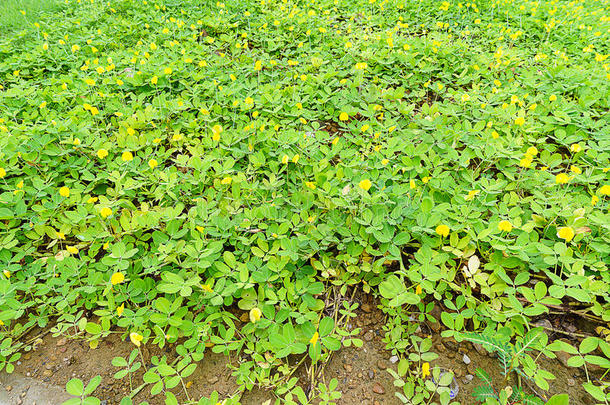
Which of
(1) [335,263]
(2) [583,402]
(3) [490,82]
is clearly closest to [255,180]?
(1) [335,263]

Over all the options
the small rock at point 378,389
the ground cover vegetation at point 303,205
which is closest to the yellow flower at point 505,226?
the ground cover vegetation at point 303,205

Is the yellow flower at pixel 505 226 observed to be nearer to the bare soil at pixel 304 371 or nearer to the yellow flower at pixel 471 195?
the yellow flower at pixel 471 195

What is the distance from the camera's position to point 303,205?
7.02 ft

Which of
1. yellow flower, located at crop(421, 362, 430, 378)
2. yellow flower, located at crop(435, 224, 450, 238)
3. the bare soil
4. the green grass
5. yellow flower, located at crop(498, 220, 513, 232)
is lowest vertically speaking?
the bare soil

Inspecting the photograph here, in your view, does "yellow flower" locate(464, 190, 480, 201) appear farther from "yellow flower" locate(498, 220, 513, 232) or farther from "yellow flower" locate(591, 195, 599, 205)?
"yellow flower" locate(591, 195, 599, 205)

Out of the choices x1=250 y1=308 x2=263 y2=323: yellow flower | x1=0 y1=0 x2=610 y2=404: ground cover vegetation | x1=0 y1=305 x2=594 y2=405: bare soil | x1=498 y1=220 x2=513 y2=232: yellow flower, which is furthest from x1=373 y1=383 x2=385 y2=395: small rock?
x1=498 y1=220 x2=513 y2=232: yellow flower

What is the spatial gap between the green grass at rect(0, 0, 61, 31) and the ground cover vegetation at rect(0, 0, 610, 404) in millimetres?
1573

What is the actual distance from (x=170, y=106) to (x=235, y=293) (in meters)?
1.86

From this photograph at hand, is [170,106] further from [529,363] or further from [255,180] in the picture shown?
[529,363]

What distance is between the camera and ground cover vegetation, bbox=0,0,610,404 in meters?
1.69

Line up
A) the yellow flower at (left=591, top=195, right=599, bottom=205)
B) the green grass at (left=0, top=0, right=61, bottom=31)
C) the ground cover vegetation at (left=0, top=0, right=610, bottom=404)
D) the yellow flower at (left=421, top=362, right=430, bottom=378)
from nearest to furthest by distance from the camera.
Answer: the yellow flower at (left=421, top=362, right=430, bottom=378)
the ground cover vegetation at (left=0, top=0, right=610, bottom=404)
the yellow flower at (left=591, top=195, right=599, bottom=205)
the green grass at (left=0, top=0, right=61, bottom=31)

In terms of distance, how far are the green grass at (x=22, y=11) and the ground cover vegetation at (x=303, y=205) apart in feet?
5.16

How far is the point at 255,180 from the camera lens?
239 centimetres

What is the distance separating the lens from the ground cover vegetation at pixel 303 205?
169 centimetres
